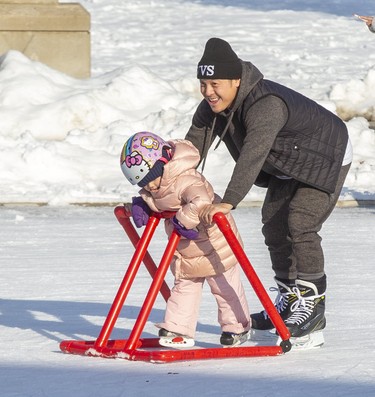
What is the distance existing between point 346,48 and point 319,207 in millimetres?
13755

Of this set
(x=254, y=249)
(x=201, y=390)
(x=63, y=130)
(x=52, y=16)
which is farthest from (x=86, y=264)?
(x=52, y=16)

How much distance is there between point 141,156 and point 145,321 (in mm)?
720

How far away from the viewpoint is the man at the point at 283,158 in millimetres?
5469

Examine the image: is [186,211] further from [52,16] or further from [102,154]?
[52,16]

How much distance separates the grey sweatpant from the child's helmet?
68 centimetres

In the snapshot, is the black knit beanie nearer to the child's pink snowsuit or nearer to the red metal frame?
the child's pink snowsuit

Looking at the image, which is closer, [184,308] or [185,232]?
[185,232]

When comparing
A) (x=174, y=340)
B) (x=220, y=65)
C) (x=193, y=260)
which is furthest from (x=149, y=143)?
(x=174, y=340)

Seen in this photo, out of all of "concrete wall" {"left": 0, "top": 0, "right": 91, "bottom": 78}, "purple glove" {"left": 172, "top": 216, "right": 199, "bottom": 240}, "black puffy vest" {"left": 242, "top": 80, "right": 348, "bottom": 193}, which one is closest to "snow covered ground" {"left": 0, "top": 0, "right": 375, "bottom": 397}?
"purple glove" {"left": 172, "top": 216, "right": 199, "bottom": 240}

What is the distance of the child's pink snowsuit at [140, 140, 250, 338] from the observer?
18.1 ft

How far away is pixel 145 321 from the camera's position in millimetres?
5449

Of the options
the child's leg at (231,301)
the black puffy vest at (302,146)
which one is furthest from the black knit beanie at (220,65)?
the child's leg at (231,301)

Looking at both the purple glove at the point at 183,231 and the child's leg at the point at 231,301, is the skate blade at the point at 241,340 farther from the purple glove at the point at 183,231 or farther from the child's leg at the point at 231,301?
the purple glove at the point at 183,231

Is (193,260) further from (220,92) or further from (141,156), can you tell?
(220,92)
